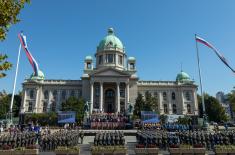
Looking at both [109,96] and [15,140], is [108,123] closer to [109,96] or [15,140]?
[15,140]

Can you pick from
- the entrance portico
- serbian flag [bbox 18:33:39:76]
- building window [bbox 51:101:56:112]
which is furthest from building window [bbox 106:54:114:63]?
serbian flag [bbox 18:33:39:76]

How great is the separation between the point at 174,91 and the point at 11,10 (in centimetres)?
6304

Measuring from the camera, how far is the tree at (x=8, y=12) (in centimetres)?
978

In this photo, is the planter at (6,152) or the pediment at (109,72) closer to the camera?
the planter at (6,152)

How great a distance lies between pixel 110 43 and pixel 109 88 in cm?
1532

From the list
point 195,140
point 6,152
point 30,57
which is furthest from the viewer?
point 30,57

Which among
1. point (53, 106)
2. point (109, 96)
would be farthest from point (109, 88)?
point (53, 106)

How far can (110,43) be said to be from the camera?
7112 cm

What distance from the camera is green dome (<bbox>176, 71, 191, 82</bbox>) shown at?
71.2m

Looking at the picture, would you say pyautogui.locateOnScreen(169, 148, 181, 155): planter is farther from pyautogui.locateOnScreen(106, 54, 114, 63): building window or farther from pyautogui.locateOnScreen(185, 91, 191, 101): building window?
pyautogui.locateOnScreen(106, 54, 114, 63): building window

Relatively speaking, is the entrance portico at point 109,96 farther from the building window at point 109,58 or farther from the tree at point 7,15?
the tree at point 7,15

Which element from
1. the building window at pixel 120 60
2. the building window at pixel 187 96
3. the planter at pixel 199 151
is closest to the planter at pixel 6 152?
the planter at pixel 199 151

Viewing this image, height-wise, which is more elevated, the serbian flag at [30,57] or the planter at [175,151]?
the serbian flag at [30,57]

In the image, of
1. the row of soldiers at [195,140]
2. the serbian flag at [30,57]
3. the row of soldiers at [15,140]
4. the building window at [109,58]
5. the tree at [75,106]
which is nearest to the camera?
the row of soldiers at [15,140]
